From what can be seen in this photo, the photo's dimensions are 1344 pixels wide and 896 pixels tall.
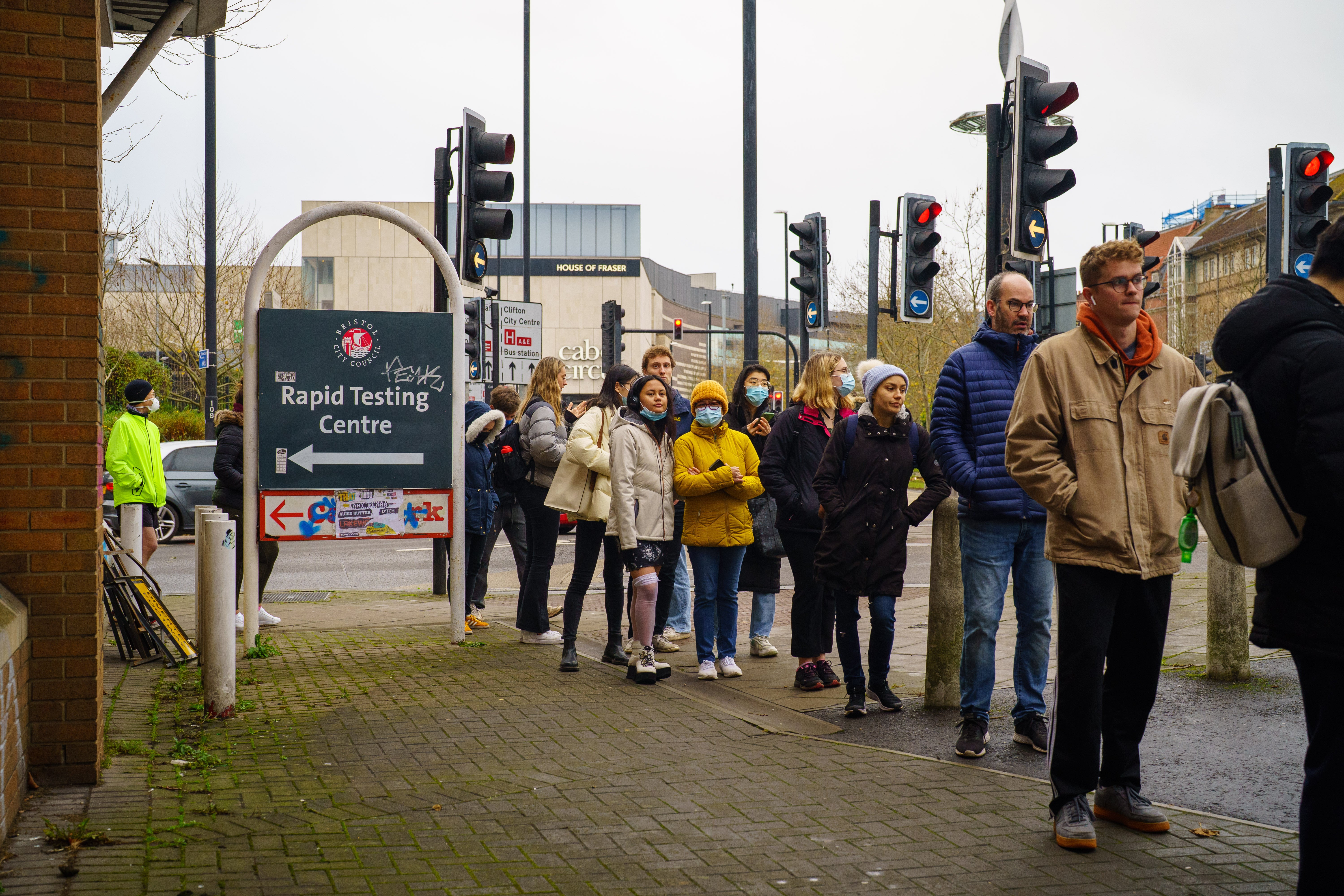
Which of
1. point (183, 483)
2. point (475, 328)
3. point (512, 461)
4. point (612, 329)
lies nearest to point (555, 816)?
point (512, 461)

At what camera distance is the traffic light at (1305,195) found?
12750 millimetres

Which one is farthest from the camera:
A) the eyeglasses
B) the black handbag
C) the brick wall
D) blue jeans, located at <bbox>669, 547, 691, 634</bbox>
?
blue jeans, located at <bbox>669, 547, 691, 634</bbox>

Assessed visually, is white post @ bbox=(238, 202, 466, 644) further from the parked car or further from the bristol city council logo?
the parked car

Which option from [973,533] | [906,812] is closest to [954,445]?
[973,533]

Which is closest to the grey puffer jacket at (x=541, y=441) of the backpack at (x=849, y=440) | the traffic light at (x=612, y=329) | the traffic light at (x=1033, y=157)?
the backpack at (x=849, y=440)

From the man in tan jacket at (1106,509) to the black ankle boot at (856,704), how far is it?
182cm

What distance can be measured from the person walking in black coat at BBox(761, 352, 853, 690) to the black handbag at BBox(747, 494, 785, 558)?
361 mm

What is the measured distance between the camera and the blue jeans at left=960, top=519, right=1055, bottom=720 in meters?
5.52

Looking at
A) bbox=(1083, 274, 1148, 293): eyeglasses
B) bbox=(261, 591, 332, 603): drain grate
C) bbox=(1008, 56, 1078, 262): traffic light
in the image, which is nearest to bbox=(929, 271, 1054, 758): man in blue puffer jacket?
bbox=(1083, 274, 1148, 293): eyeglasses

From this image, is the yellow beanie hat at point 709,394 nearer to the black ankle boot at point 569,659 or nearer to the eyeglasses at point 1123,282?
the black ankle boot at point 569,659

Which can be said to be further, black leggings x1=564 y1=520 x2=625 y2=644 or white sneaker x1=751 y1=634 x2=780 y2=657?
white sneaker x1=751 y1=634 x2=780 y2=657

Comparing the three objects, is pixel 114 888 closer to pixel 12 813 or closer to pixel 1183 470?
pixel 12 813

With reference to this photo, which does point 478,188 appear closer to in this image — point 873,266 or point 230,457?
point 230,457

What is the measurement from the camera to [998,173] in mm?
8414
